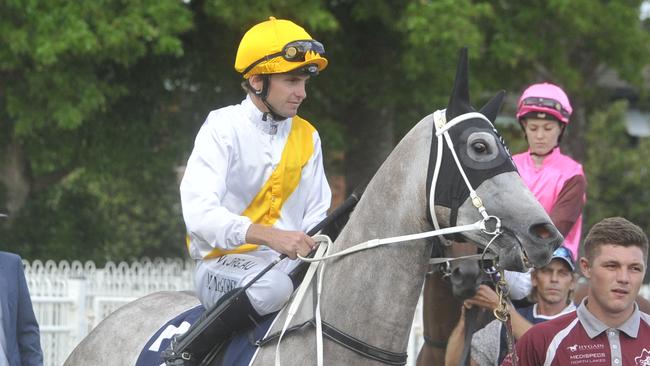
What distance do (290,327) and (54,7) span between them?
10570 millimetres

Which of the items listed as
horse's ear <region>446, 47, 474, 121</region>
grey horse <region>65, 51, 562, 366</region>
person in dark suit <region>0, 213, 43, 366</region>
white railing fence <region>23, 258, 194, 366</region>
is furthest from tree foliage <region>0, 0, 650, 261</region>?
horse's ear <region>446, 47, 474, 121</region>

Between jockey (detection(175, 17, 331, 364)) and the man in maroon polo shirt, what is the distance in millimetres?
1155

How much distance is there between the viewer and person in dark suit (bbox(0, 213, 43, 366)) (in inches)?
213

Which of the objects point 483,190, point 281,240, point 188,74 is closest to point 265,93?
point 281,240

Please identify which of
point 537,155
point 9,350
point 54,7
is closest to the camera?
point 9,350

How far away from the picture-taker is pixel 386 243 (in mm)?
4352

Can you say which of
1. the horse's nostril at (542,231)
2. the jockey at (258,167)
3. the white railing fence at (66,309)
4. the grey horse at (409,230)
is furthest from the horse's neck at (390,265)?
the white railing fence at (66,309)

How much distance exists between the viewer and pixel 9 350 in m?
5.40

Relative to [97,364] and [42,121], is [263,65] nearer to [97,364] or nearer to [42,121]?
[97,364]

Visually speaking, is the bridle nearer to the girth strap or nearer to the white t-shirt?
the girth strap

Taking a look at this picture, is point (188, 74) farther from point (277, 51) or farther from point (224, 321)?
point (224, 321)

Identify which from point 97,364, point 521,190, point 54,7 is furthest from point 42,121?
point 521,190

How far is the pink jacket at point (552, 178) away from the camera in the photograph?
238 inches

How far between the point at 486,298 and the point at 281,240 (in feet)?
4.48
